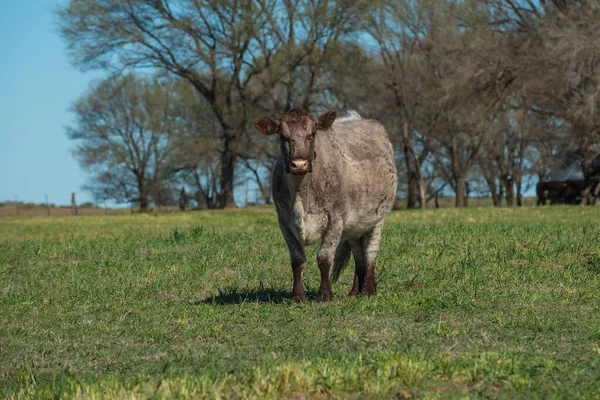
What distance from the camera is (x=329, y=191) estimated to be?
404 inches

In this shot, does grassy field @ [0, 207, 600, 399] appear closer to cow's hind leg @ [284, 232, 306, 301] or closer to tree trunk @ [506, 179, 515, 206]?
cow's hind leg @ [284, 232, 306, 301]

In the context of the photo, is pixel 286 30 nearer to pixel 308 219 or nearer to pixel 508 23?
pixel 508 23

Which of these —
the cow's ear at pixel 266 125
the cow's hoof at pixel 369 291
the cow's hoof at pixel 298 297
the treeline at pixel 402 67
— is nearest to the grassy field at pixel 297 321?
the cow's hoof at pixel 298 297

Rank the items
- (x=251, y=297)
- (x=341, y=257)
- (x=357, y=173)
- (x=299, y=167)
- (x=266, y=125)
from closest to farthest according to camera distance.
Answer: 1. (x=299, y=167)
2. (x=266, y=125)
3. (x=357, y=173)
4. (x=251, y=297)
5. (x=341, y=257)

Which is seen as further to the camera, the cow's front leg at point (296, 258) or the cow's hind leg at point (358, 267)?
the cow's hind leg at point (358, 267)

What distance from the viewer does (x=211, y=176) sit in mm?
78375

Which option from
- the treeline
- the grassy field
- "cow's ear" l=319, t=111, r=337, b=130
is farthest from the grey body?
the treeline

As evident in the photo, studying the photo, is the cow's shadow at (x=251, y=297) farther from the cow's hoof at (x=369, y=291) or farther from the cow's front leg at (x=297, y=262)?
the cow's hoof at (x=369, y=291)

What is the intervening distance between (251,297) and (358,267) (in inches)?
58.9

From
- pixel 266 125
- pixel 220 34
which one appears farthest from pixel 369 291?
pixel 220 34

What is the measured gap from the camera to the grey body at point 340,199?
1014 cm

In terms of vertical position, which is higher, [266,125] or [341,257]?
[266,125]

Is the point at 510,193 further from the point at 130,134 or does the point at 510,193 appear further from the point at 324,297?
the point at 324,297

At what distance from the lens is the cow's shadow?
10.7m
